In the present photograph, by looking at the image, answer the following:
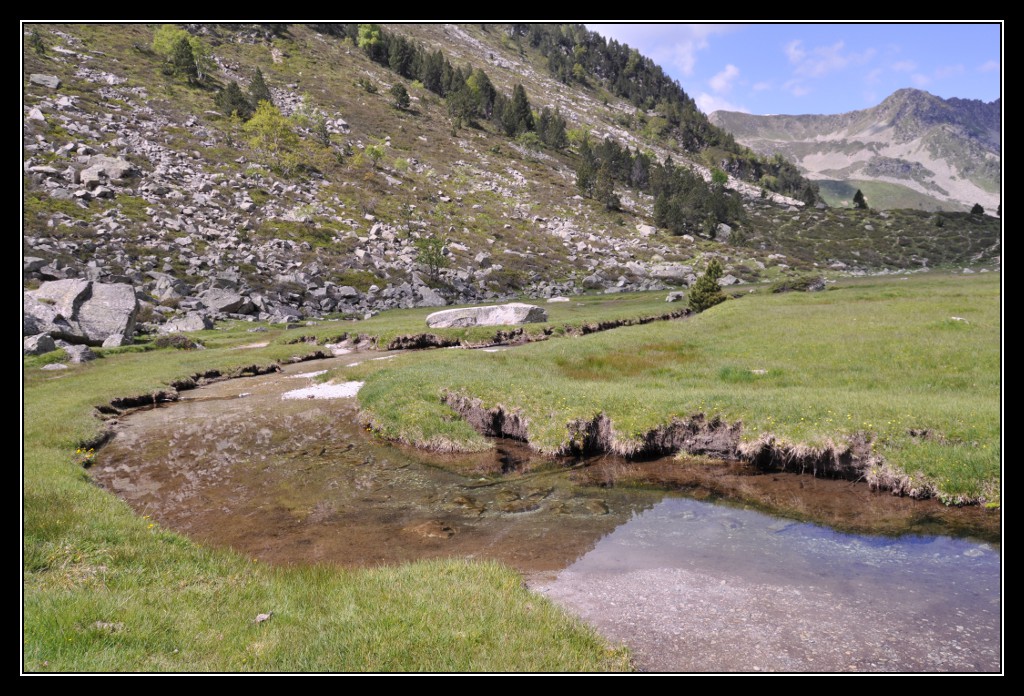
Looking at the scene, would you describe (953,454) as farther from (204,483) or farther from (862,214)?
(862,214)

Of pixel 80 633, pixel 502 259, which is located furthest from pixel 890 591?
pixel 502 259

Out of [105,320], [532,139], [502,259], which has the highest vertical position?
[532,139]

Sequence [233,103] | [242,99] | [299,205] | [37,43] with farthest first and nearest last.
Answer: [242,99] → [233,103] → [37,43] → [299,205]

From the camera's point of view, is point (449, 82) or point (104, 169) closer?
point (104, 169)

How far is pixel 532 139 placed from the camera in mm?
174500

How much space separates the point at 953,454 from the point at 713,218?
498ft

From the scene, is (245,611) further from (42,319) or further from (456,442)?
(42,319)

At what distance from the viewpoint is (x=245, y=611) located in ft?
28.5

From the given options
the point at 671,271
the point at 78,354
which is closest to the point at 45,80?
the point at 78,354

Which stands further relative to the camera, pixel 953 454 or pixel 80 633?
pixel 953 454

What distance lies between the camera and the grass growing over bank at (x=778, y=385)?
16422 mm

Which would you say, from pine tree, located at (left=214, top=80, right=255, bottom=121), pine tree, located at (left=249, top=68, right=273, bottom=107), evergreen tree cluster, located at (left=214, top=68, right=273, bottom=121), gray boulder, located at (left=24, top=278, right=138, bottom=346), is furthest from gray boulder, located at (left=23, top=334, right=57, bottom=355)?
pine tree, located at (left=249, top=68, right=273, bottom=107)

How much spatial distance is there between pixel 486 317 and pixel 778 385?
3657 centimetres

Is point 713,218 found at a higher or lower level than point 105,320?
higher
